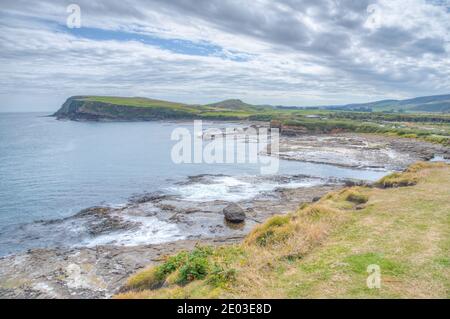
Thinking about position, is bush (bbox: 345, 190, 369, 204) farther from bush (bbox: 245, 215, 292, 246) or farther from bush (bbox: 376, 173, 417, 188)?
bush (bbox: 245, 215, 292, 246)

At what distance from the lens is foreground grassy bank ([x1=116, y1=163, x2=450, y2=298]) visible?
12422 millimetres

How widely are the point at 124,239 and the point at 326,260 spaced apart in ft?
75.2

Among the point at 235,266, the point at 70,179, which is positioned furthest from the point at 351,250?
the point at 70,179

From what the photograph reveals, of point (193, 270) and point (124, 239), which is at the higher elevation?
point (193, 270)

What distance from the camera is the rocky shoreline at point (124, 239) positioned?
76.3ft

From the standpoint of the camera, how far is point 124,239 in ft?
106

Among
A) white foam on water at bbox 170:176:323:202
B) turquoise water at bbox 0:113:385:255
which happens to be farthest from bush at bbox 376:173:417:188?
turquoise water at bbox 0:113:385:255

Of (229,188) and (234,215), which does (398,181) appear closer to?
(234,215)

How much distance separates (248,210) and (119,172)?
3597cm

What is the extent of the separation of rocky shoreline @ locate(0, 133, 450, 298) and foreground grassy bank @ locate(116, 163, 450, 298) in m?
8.32

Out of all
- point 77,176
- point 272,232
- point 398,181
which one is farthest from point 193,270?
point 77,176

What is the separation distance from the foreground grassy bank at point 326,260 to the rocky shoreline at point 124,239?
27.3ft
